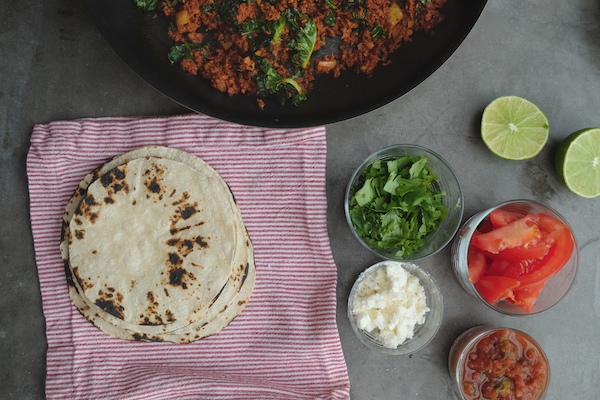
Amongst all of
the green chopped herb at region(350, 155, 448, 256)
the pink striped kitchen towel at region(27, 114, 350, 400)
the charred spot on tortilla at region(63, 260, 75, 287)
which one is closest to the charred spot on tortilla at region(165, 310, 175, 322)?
the pink striped kitchen towel at region(27, 114, 350, 400)

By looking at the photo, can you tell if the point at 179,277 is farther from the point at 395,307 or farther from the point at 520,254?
the point at 520,254

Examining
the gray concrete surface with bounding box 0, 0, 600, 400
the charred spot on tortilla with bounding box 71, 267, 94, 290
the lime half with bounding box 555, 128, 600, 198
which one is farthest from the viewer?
the gray concrete surface with bounding box 0, 0, 600, 400

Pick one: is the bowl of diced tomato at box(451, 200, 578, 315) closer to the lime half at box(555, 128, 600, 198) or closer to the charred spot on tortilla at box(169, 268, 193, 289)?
the lime half at box(555, 128, 600, 198)

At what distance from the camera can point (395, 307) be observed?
9.48 feet

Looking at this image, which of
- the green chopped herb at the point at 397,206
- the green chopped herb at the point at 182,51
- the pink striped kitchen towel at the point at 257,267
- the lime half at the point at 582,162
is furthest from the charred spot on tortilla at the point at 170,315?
the lime half at the point at 582,162

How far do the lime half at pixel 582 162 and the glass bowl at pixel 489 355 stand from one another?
0.87 metres

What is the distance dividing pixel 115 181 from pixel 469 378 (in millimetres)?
2167

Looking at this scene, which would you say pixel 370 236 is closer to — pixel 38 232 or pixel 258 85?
pixel 258 85

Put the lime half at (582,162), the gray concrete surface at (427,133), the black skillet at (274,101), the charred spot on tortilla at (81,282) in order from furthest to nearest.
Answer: the gray concrete surface at (427,133) → the lime half at (582,162) → the charred spot on tortilla at (81,282) → the black skillet at (274,101)

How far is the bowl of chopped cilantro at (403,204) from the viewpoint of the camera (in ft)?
9.30

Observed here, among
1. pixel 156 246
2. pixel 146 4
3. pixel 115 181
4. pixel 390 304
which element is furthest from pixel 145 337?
pixel 146 4

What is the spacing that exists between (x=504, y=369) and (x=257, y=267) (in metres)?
1.43

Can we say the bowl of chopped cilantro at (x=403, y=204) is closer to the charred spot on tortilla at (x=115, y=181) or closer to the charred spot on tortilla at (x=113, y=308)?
the charred spot on tortilla at (x=115, y=181)

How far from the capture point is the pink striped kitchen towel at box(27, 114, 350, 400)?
9.80 ft
